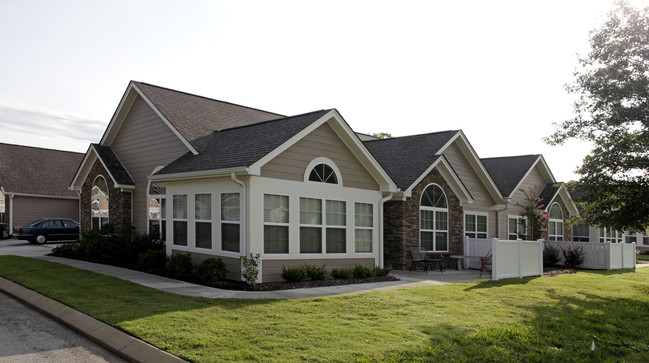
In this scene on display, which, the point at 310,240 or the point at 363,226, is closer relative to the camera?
the point at 310,240

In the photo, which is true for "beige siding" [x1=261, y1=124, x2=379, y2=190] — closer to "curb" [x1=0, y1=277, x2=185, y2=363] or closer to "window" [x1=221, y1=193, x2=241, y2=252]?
"window" [x1=221, y1=193, x2=241, y2=252]

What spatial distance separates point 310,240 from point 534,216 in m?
14.8

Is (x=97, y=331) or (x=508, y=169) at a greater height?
(x=508, y=169)

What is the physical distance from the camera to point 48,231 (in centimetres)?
2852

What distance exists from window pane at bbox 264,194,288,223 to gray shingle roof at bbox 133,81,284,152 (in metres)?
4.18

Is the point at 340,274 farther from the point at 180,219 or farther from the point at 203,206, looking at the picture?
the point at 180,219

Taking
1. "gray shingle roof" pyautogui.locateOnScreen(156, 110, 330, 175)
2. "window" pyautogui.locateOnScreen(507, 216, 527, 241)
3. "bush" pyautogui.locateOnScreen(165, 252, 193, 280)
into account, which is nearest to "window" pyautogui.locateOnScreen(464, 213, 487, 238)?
"window" pyautogui.locateOnScreen(507, 216, 527, 241)

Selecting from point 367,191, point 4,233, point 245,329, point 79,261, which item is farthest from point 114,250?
point 4,233

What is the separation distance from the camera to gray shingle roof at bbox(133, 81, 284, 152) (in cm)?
1809

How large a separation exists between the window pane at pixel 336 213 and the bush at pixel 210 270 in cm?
359

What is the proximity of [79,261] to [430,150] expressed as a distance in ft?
46.0

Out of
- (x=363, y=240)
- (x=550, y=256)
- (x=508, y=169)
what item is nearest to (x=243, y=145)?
(x=363, y=240)

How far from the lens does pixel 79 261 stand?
18.0 meters

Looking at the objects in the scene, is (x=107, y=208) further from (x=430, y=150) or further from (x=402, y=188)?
(x=430, y=150)
